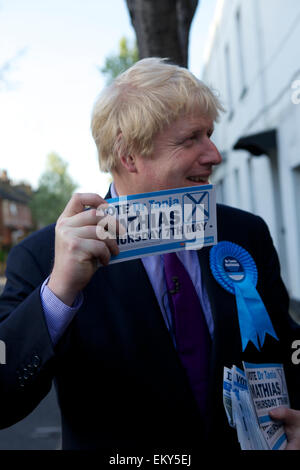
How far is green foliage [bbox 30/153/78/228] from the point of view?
64.2 m

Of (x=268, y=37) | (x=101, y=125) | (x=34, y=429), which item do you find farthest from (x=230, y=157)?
(x=101, y=125)

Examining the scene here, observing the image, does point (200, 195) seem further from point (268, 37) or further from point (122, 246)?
point (268, 37)

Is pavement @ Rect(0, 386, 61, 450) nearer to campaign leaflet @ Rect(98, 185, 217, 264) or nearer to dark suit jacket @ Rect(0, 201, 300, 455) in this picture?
dark suit jacket @ Rect(0, 201, 300, 455)

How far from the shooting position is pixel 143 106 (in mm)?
1722

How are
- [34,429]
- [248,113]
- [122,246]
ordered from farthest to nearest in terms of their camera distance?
1. [248,113]
2. [34,429]
3. [122,246]

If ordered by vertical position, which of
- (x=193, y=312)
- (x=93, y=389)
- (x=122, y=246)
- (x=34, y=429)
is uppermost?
(x=122, y=246)

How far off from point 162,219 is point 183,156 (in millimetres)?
354

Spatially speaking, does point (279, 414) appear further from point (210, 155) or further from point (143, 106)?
point (143, 106)

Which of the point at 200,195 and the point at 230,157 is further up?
the point at 230,157

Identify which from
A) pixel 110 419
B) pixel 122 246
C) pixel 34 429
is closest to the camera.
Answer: pixel 122 246

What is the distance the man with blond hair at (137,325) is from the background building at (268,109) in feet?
20.8

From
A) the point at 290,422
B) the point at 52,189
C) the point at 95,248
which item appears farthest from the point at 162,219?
the point at 52,189
